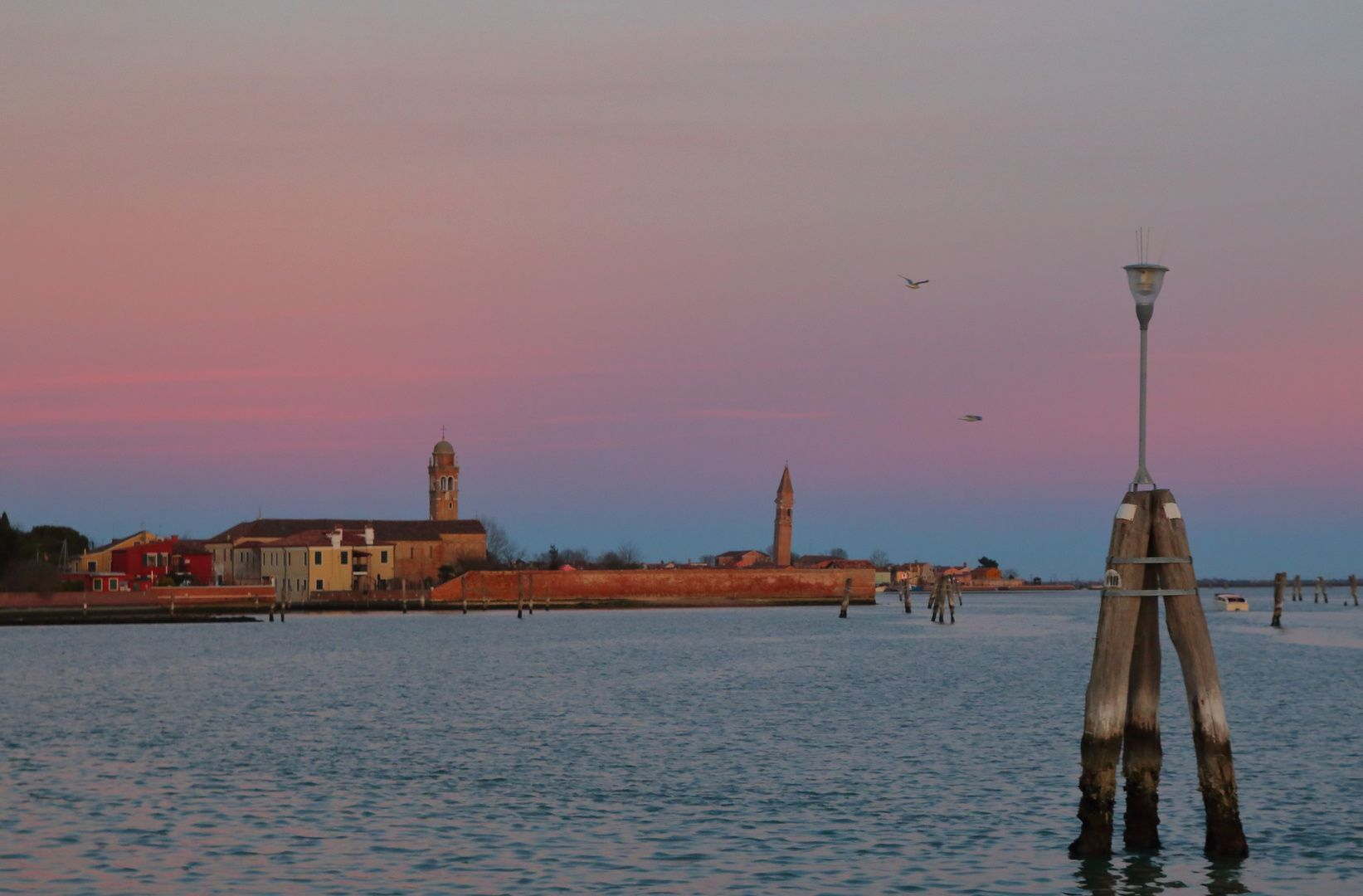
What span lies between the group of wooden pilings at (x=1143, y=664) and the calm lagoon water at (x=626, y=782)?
945 millimetres

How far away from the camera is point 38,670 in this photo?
49938 millimetres

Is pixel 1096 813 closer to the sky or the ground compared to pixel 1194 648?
closer to the ground

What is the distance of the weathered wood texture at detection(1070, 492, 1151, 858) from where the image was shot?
14352mm

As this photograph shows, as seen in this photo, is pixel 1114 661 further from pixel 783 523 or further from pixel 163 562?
pixel 783 523

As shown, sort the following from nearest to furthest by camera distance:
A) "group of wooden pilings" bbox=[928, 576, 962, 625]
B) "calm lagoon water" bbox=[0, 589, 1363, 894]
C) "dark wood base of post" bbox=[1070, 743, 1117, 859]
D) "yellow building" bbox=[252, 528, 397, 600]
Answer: "dark wood base of post" bbox=[1070, 743, 1117, 859]
"calm lagoon water" bbox=[0, 589, 1363, 894]
"group of wooden pilings" bbox=[928, 576, 962, 625]
"yellow building" bbox=[252, 528, 397, 600]

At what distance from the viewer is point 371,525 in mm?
130250

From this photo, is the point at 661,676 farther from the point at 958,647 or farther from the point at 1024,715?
the point at 958,647

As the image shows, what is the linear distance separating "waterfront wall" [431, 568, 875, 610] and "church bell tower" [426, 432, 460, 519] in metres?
32.0

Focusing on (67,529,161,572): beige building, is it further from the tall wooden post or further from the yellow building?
the tall wooden post

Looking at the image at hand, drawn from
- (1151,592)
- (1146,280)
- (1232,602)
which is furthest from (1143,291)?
(1232,602)

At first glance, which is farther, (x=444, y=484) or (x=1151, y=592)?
(x=444, y=484)

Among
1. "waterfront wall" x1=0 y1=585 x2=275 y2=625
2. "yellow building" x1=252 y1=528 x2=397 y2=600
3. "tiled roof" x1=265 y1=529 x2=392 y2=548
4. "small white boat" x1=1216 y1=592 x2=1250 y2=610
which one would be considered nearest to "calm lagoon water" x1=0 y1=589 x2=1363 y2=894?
"waterfront wall" x1=0 y1=585 x2=275 y2=625

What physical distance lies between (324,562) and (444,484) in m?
37.4

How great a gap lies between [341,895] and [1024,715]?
19.8 m
